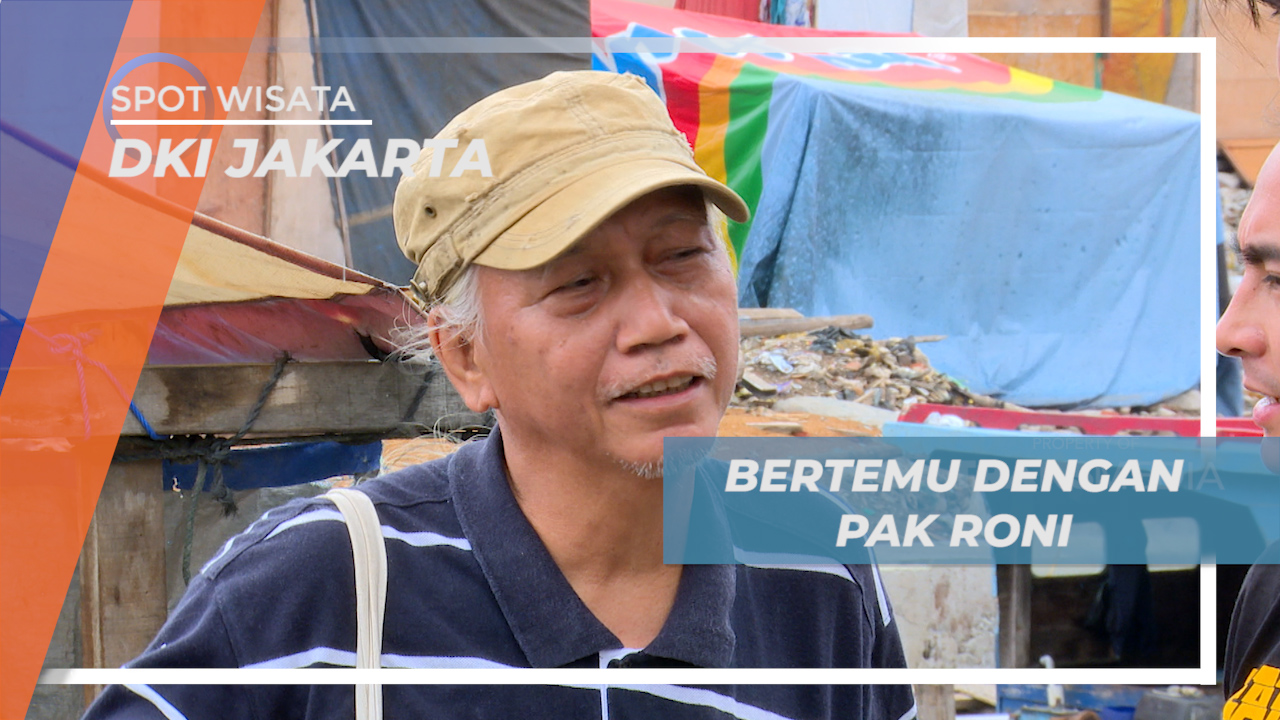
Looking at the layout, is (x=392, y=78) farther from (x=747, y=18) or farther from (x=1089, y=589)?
(x=1089, y=589)

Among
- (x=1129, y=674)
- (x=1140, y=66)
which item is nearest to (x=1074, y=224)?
(x=1140, y=66)

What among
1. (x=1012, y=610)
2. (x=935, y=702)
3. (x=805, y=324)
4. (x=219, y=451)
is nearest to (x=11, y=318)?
(x=219, y=451)

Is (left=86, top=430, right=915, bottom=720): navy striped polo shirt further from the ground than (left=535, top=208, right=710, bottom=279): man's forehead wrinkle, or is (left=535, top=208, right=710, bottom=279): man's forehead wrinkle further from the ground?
(left=535, top=208, right=710, bottom=279): man's forehead wrinkle

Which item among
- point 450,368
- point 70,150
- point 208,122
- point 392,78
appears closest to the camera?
point 450,368

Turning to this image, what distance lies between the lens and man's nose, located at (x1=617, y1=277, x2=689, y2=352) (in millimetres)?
883

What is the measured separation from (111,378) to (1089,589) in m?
3.32

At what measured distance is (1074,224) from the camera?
554 centimetres

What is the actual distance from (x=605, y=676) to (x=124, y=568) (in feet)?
4.25

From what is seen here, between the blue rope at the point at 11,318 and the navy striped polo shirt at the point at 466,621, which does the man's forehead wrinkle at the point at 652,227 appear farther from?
the blue rope at the point at 11,318

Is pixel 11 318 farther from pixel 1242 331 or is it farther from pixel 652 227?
pixel 1242 331

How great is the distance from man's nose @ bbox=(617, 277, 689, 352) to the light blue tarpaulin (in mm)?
4334

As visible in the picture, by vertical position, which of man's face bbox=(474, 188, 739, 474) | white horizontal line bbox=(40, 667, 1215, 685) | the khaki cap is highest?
the khaki cap

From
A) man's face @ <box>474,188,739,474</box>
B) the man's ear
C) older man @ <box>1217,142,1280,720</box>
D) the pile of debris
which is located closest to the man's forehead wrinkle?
man's face @ <box>474,188,739,474</box>

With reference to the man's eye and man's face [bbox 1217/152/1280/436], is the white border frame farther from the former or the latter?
the man's eye
